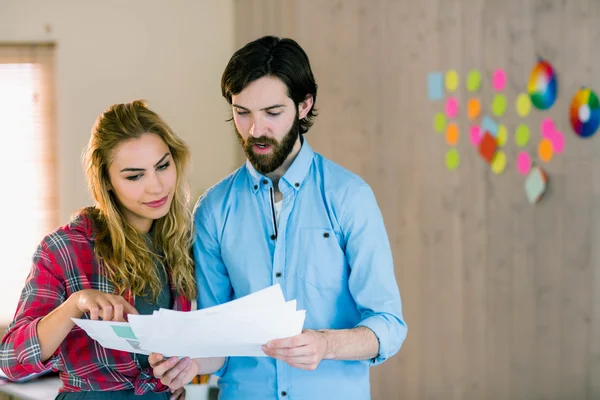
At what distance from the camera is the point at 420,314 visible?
3.86 meters

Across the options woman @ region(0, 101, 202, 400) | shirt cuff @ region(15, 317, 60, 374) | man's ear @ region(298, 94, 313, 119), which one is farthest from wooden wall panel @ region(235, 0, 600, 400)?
shirt cuff @ region(15, 317, 60, 374)

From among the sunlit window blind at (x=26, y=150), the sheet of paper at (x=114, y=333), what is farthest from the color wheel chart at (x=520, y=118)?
the sunlit window blind at (x=26, y=150)

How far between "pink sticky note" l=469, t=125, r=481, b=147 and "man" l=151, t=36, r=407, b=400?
2.16 metres

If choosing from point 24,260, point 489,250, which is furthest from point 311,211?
point 24,260

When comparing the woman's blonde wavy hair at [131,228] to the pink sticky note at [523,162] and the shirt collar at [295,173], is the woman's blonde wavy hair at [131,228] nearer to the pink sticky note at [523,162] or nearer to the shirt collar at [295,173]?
the shirt collar at [295,173]

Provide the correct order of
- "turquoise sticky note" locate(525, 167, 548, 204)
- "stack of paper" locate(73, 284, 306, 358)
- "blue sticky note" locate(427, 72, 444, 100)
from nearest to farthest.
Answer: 1. "stack of paper" locate(73, 284, 306, 358)
2. "turquoise sticky note" locate(525, 167, 548, 204)
3. "blue sticky note" locate(427, 72, 444, 100)

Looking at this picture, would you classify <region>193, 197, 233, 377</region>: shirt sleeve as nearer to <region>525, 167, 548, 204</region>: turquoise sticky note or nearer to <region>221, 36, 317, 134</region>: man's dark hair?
<region>221, 36, 317, 134</region>: man's dark hair

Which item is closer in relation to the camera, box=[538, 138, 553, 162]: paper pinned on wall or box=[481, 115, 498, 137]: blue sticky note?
box=[538, 138, 553, 162]: paper pinned on wall

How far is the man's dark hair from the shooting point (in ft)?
5.43

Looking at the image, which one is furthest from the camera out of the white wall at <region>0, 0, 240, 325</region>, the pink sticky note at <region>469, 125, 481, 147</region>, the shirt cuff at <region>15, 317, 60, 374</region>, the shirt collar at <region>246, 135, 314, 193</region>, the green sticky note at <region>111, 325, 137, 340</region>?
the white wall at <region>0, 0, 240, 325</region>

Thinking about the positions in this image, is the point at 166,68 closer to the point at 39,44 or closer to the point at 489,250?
the point at 39,44

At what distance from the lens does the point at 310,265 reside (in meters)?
1.63

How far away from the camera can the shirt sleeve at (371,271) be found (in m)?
1.58

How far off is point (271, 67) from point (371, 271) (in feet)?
1.83
